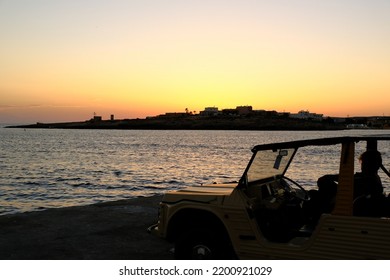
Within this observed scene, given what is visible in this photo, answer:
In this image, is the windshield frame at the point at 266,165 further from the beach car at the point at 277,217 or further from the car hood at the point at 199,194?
the car hood at the point at 199,194

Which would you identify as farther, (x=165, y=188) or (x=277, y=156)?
(x=165, y=188)

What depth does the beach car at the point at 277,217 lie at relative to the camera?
5.03 meters

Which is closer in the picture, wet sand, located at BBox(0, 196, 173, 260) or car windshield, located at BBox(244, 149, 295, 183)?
car windshield, located at BBox(244, 149, 295, 183)

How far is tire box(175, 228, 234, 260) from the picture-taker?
18.9 ft

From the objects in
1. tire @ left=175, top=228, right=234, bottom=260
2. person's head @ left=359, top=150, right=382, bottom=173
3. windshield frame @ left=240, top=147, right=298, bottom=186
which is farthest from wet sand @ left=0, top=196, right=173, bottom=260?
person's head @ left=359, top=150, right=382, bottom=173

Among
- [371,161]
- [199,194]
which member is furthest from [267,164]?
[371,161]

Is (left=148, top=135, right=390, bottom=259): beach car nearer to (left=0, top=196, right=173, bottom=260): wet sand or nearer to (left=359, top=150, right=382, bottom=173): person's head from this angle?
(left=359, top=150, right=382, bottom=173): person's head

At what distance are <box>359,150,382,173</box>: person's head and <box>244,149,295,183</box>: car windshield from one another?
1.07m

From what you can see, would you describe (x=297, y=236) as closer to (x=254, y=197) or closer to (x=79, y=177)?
(x=254, y=197)

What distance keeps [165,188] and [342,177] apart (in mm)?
25658

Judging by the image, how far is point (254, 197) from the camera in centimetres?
593

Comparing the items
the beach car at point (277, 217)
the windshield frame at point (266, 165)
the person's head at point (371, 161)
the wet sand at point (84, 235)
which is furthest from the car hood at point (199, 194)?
the person's head at point (371, 161)
